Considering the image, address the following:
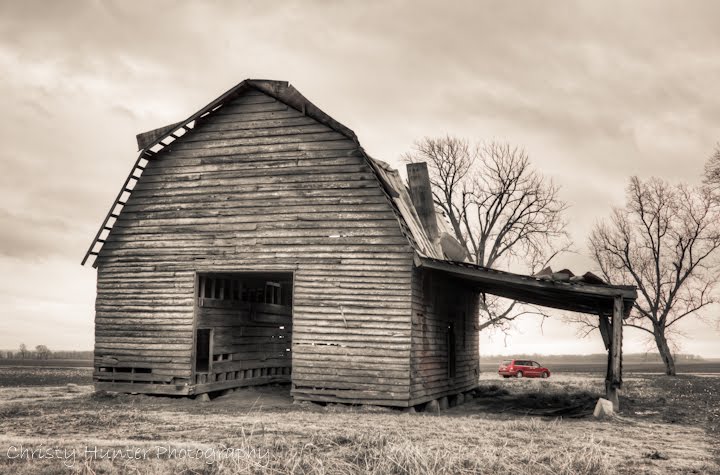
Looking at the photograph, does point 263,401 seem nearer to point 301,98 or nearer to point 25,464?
point 301,98

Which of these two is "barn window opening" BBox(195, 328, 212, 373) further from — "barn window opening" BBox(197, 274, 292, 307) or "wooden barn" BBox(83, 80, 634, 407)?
"wooden barn" BBox(83, 80, 634, 407)

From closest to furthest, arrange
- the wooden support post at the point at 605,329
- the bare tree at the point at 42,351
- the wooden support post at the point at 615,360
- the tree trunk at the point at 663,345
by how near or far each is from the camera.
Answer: the wooden support post at the point at 615,360
the wooden support post at the point at 605,329
the tree trunk at the point at 663,345
the bare tree at the point at 42,351

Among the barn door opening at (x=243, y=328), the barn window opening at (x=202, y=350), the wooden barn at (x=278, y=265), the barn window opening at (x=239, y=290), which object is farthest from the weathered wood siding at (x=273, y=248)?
the barn window opening at (x=202, y=350)

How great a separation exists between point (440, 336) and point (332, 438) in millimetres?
10088

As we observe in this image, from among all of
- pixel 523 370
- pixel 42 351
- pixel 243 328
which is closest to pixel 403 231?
pixel 243 328

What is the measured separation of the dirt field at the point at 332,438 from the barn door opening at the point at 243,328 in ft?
3.73

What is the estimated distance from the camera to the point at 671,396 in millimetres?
24672

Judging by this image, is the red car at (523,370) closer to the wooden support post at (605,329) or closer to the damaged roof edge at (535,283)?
the damaged roof edge at (535,283)

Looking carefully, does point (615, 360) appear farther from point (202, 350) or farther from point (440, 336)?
point (202, 350)

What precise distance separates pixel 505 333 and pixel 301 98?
2462 cm

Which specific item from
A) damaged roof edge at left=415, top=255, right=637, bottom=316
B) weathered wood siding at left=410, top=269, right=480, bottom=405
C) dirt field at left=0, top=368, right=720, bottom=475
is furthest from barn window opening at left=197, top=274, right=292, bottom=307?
damaged roof edge at left=415, top=255, right=637, bottom=316

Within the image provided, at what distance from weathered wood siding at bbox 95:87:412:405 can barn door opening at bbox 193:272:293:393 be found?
3.23 feet

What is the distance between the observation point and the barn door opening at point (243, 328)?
2041cm

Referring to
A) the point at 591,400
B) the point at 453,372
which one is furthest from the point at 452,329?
the point at 591,400
